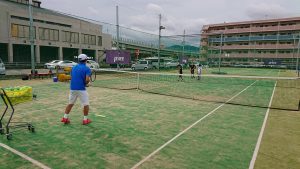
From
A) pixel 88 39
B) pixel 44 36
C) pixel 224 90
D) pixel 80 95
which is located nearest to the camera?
pixel 80 95

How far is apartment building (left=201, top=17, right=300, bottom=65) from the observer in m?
73.9

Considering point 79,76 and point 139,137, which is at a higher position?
point 79,76

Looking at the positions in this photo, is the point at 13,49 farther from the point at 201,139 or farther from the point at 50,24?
the point at 201,139

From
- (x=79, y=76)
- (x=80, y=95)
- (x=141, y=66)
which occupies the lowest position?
(x=80, y=95)

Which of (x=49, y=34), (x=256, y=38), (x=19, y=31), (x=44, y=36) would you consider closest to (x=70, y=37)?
(x=49, y=34)

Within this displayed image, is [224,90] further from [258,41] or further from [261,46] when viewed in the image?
[258,41]

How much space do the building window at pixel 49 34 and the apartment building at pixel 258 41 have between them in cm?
4556

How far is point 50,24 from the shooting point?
56406mm

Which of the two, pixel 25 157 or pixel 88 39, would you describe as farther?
pixel 88 39

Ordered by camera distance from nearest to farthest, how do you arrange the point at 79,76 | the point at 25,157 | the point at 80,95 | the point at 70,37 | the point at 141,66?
the point at 25,157 → the point at 79,76 → the point at 80,95 → the point at 141,66 → the point at 70,37

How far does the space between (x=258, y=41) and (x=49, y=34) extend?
65825mm

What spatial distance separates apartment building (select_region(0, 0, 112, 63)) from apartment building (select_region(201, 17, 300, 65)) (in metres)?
37.8

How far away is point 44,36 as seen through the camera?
175 feet

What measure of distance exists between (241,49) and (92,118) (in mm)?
82866
